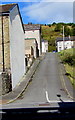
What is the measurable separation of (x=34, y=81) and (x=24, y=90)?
3934 mm

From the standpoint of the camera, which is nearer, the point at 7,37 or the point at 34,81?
the point at 7,37

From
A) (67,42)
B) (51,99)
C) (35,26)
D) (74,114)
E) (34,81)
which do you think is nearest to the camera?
(74,114)

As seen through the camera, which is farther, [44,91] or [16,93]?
[44,91]

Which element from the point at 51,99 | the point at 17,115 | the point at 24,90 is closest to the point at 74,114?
the point at 17,115

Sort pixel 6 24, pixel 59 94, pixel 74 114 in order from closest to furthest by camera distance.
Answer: pixel 74 114
pixel 59 94
pixel 6 24

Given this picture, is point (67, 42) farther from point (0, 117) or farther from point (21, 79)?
point (0, 117)

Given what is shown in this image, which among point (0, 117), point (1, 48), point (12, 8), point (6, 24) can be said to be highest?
point (12, 8)

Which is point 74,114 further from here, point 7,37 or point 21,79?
point 21,79

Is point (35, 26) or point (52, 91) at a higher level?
point (35, 26)

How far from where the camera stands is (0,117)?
20.5ft

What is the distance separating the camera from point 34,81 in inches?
968

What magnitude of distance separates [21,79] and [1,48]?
609 centimetres

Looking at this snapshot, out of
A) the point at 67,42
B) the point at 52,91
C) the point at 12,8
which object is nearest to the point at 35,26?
the point at 67,42

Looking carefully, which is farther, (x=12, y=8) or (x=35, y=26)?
(x=35, y=26)
